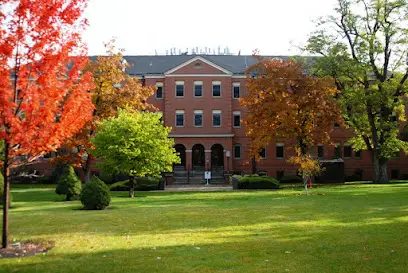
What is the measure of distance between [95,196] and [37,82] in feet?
31.8

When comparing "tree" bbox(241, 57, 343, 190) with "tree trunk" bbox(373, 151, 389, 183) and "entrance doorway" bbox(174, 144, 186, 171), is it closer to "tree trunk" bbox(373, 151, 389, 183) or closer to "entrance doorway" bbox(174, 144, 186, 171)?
"tree trunk" bbox(373, 151, 389, 183)

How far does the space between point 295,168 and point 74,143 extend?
25.8 meters

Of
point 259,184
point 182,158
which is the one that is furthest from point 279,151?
point 259,184

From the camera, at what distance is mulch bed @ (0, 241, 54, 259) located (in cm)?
896

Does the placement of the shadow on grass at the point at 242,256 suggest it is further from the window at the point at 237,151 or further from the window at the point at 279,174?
the window at the point at 279,174

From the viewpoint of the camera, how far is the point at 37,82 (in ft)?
30.6

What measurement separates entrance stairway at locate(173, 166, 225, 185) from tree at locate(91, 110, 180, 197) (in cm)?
1653

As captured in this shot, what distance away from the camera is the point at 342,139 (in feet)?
158

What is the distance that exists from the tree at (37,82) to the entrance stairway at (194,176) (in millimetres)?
33603

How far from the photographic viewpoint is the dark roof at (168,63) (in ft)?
157

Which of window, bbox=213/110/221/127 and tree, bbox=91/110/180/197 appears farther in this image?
window, bbox=213/110/221/127

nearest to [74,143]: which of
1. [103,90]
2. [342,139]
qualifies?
[103,90]

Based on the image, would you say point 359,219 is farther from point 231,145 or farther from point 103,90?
point 231,145

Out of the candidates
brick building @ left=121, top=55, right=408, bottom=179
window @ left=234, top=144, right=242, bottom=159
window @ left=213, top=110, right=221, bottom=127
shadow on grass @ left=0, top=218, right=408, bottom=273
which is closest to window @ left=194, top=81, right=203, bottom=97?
brick building @ left=121, top=55, right=408, bottom=179
